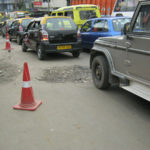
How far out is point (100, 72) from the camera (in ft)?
16.7

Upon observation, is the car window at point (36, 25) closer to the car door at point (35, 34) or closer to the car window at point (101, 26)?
the car door at point (35, 34)

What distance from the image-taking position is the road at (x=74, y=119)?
300 cm

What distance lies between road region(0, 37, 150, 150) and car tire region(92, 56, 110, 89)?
0.56 ft

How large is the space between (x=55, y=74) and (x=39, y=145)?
12.3 ft

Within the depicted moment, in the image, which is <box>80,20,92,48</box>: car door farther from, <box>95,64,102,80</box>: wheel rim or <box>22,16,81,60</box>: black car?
<box>95,64,102,80</box>: wheel rim

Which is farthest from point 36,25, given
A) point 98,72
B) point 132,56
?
point 132,56

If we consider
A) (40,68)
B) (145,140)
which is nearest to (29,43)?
(40,68)

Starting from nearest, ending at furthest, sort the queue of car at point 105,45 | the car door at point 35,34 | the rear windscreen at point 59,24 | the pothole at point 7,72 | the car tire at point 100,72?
the queue of car at point 105,45, the car tire at point 100,72, the pothole at point 7,72, the rear windscreen at point 59,24, the car door at point 35,34

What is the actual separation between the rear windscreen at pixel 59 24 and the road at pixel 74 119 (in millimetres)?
3076

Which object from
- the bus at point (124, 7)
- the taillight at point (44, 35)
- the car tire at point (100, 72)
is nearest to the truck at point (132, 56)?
the car tire at point (100, 72)

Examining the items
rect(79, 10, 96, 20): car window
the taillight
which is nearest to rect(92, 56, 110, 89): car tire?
the taillight

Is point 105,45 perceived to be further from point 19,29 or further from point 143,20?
point 19,29

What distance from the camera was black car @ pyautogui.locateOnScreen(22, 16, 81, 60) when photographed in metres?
8.17

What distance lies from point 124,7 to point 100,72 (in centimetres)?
1089
